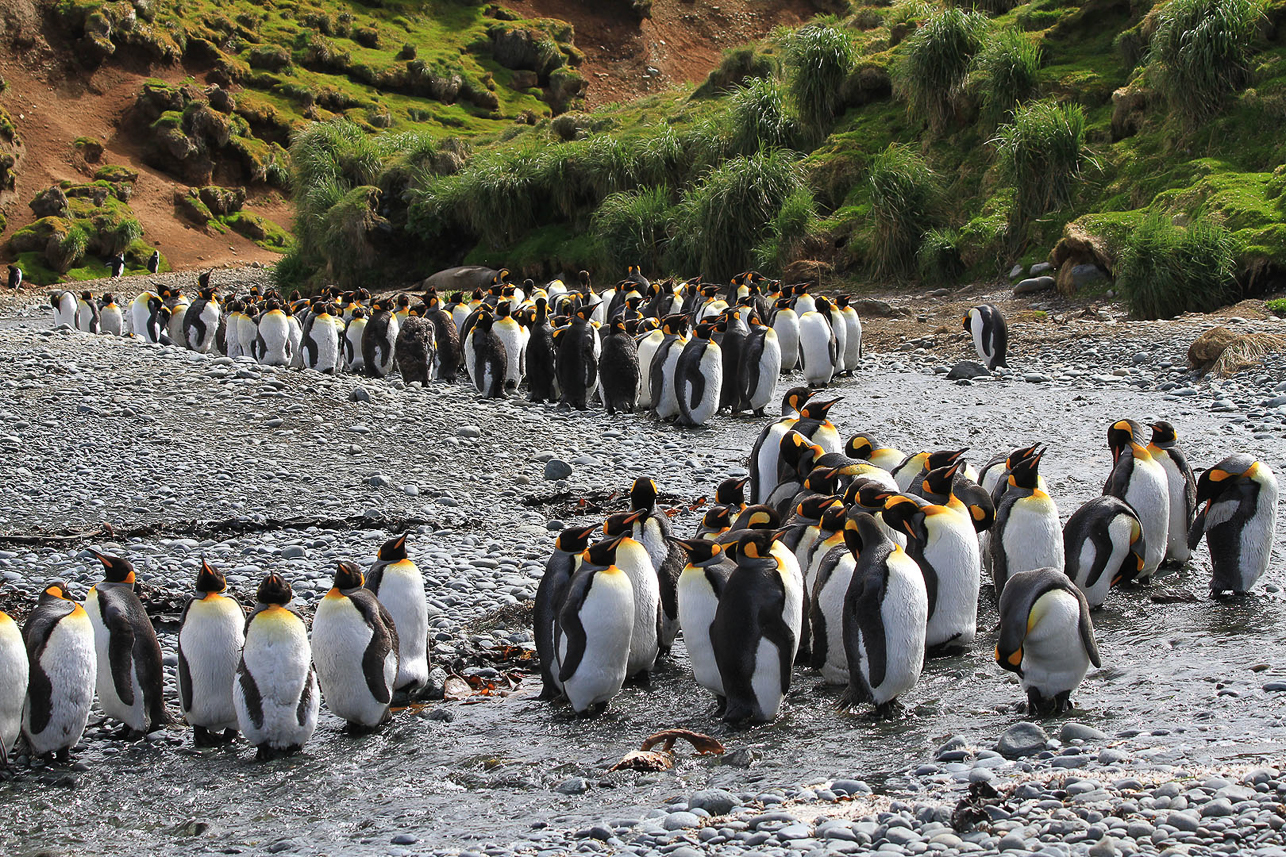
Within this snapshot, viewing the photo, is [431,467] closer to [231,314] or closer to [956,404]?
[956,404]

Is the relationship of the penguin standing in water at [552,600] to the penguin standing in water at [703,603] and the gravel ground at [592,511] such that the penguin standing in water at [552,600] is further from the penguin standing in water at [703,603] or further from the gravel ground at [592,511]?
the penguin standing in water at [703,603]

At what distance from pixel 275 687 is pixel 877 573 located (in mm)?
2315

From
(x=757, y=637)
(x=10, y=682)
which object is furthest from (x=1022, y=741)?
(x=10, y=682)

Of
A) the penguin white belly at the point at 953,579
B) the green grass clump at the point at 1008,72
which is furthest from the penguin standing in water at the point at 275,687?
the green grass clump at the point at 1008,72

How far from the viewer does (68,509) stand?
7.23m

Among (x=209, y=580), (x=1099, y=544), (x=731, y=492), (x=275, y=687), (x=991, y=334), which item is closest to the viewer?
(x=275, y=687)

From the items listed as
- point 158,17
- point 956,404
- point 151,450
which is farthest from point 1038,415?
point 158,17

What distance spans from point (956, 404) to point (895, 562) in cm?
610

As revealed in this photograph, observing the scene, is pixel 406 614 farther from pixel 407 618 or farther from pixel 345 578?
pixel 345 578

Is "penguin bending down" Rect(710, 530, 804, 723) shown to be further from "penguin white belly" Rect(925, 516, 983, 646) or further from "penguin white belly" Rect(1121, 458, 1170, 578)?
"penguin white belly" Rect(1121, 458, 1170, 578)

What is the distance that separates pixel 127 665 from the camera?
4594mm

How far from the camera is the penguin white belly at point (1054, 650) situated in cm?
395

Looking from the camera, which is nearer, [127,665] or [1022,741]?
[1022,741]

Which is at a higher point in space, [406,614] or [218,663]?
[406,614]
